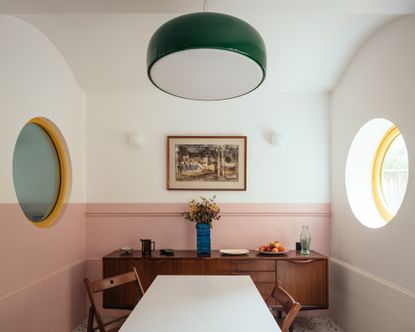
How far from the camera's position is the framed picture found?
4664 mm

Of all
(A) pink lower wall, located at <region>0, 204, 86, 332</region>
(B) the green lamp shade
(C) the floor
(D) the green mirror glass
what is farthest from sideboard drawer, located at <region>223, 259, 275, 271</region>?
(B) the green lamp shade

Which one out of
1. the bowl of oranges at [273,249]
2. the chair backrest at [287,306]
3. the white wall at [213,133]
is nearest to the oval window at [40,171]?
the white wall at [213,133]

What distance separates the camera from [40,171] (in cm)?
384

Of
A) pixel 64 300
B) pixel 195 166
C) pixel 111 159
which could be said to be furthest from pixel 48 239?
pixel 195 166

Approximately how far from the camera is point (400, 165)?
381 centimetres

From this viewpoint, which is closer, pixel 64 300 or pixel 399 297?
pixel 399 297

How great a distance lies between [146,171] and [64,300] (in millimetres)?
1682

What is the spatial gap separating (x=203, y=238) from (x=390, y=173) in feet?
6.89

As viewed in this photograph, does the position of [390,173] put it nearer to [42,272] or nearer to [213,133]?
[213,133]

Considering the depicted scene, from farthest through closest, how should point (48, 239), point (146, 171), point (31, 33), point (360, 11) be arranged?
point (146, 171) → point (48, 239) → point (31, 33) → point (360, 11)

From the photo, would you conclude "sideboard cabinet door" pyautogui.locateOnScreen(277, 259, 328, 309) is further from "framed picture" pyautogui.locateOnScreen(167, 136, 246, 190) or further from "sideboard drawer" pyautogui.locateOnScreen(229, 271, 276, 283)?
"framed picture" pyautogui.locateOnScreen(167, 136, 246, 190)

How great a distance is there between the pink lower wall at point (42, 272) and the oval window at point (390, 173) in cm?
336

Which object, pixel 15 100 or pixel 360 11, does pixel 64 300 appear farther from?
pixel 360 11

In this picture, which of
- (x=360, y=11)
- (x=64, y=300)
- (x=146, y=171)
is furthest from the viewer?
(x=146, y=171)
